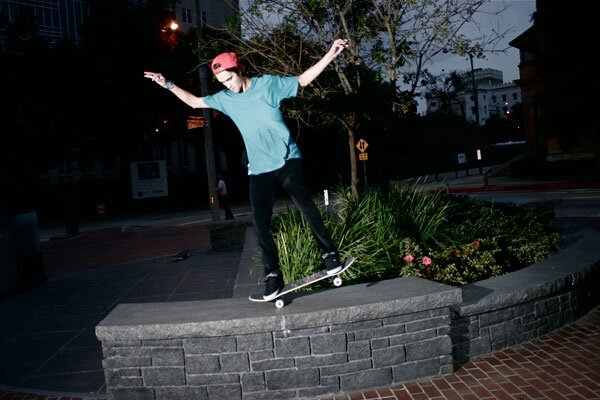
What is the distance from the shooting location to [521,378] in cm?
393

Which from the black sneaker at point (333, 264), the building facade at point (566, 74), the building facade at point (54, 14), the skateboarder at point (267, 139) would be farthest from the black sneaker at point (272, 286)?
the building facade at point (54, 14)

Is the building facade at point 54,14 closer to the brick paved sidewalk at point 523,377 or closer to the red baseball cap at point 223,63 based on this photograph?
the red baseball cap at point 223,63

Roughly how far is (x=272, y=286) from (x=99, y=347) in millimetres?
2660

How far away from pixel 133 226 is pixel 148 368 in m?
21.1

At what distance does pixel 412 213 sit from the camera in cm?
689

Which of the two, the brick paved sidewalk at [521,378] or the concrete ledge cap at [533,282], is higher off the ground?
the concrete ledge cap at [533,282]

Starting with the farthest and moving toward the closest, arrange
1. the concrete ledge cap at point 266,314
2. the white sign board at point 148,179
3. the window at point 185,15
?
the window at point 185,15, the white sign board at point 148,179, the concrete ledge cap at point 266,314

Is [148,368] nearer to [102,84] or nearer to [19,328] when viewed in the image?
[19,328]

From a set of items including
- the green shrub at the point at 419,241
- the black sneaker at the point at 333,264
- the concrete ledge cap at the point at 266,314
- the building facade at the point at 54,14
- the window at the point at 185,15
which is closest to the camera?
the concrete ledge cap at the point at 266,314

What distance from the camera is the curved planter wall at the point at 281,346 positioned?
3.71 metres

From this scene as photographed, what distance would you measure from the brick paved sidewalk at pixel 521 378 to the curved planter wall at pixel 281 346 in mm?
134

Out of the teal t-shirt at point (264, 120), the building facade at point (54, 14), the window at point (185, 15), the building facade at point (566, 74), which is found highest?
the window at point (185, 15)

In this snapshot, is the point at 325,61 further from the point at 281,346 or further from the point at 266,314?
the point at 281,346

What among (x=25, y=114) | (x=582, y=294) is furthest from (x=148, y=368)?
(x=25, y=114)
